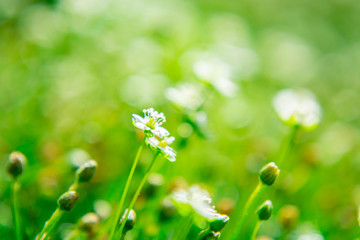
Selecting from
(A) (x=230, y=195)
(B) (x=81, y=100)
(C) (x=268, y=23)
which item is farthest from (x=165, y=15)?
(C) (x=268, y=23)

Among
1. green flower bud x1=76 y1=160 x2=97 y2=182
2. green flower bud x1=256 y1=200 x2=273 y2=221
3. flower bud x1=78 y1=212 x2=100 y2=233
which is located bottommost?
flower bud x1=78 y1=212 x2=100 y2=233

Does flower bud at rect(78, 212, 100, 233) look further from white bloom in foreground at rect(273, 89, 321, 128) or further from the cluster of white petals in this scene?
white bloom in foreground at rect(273, 89, 321, 128)

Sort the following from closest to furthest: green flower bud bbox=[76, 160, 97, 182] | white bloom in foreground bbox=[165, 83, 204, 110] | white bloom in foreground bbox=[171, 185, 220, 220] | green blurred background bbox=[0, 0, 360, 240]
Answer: white bloom in foreground bbox=[171, 185, 220, 220], green flower bud bbox=[76, 160, 97, 182], white bloom in foreground bbox=[165, 83, 204, 110], green blurred background bbox=[0, 0, 360, 240]

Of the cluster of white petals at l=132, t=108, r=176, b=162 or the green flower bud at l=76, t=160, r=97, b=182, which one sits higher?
the cluster of white petals at l=132, t=108, r=176, b=162

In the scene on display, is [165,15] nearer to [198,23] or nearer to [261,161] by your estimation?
[198,23]

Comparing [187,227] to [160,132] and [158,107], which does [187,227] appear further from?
[158,107]

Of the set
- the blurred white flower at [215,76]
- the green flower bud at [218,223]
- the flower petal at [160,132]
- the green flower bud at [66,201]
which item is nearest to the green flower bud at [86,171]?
the green flower bud at [66,201]

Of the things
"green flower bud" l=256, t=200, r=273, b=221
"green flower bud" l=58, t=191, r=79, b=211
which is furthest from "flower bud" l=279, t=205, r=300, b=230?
"green flower bud" l=58, t=191, r=79, b=211

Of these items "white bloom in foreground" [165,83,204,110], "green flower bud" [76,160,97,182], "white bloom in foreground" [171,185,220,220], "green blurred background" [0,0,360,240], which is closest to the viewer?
"white bloom in foreground" [171,185,220,220]

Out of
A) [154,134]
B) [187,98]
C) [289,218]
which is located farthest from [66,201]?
[289,218]
